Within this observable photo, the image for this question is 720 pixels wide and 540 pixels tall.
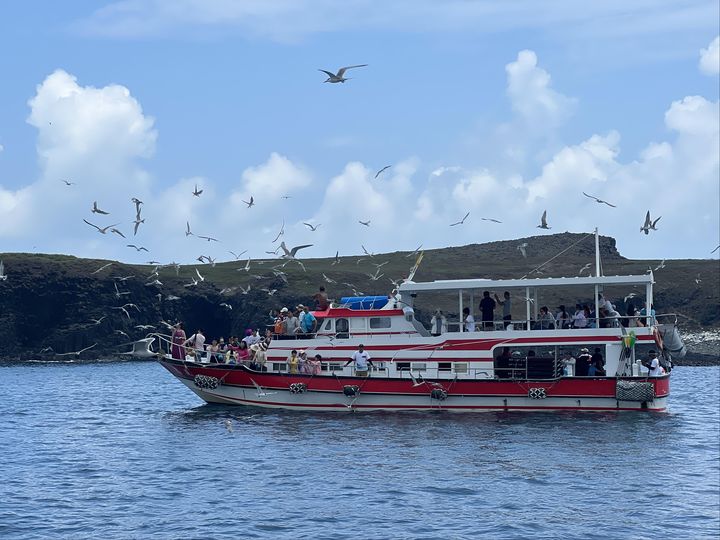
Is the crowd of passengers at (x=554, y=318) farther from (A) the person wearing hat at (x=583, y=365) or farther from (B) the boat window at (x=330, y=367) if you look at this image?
(B) the boat window at (x=330, y=367)

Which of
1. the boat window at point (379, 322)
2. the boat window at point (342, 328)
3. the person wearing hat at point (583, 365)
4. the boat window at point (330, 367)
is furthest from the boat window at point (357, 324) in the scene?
the person wearing hat at point (583, 365)

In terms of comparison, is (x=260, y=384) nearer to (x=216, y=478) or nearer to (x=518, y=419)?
(x=518, y=419)

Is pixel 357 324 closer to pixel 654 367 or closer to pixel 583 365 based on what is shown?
pixel 583 365

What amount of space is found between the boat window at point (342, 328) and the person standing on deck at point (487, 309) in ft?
18.7

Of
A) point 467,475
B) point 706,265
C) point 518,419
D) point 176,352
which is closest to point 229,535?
point 467,475

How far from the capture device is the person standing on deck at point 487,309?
1636 inches

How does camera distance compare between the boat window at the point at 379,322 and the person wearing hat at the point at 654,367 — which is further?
the boat window at the point at 379,322

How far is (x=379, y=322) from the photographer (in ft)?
141

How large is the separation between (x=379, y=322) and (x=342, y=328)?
1649mm

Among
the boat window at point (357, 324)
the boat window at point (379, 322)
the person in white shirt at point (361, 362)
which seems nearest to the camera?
the person in white shirt at point (361, 362)

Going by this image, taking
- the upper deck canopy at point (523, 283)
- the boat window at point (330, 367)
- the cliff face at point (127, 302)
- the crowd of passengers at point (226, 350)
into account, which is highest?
the cliff face at point (127, 302)

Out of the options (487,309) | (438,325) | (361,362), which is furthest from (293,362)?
(487,309)

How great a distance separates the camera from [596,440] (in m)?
34.7

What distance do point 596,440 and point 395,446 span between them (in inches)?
271
